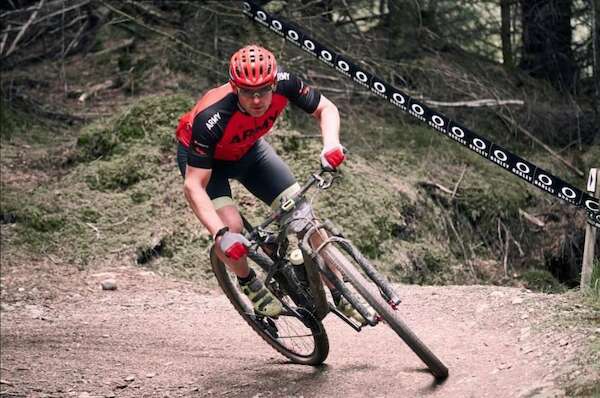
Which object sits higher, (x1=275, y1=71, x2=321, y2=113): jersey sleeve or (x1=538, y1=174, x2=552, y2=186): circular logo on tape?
(x1=275, y1=71, x2=321, y2=113): jersey sleeve

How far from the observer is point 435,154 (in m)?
10.4

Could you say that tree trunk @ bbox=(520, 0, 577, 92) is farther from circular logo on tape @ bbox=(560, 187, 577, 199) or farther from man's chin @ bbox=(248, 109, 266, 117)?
man's chin @ bbox=(248, 109, 266, 117)

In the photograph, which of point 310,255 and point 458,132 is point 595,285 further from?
point 310,255

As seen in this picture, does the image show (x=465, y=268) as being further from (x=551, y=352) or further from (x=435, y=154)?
(x=551, y=352)

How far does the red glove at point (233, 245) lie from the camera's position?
495 centimetres

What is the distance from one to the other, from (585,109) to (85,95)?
21.8 ft

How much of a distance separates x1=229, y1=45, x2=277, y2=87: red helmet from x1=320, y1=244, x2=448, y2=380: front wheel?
3.48 ft

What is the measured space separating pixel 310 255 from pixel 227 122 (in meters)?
0.99

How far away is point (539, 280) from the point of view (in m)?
8.57

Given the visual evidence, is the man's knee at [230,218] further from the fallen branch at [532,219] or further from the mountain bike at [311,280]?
the fallen branch at [532,219]

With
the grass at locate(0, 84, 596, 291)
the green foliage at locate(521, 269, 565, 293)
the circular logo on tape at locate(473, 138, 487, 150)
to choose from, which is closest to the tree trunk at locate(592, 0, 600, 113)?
the grass at locate(0, 84, 596, 291)

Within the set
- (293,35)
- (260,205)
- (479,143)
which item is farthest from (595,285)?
(260,205)

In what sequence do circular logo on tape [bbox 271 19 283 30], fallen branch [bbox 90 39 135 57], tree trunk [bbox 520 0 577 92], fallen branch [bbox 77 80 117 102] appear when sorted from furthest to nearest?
fallen branch [bbox 90 39 135 57] → fallen branch [bbox 77 80 117 102] → tree trunk [bbox 520 0 577 92] → circular logo on tape [bbox 271 19 283 30]

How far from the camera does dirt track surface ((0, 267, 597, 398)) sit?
5117 mm
